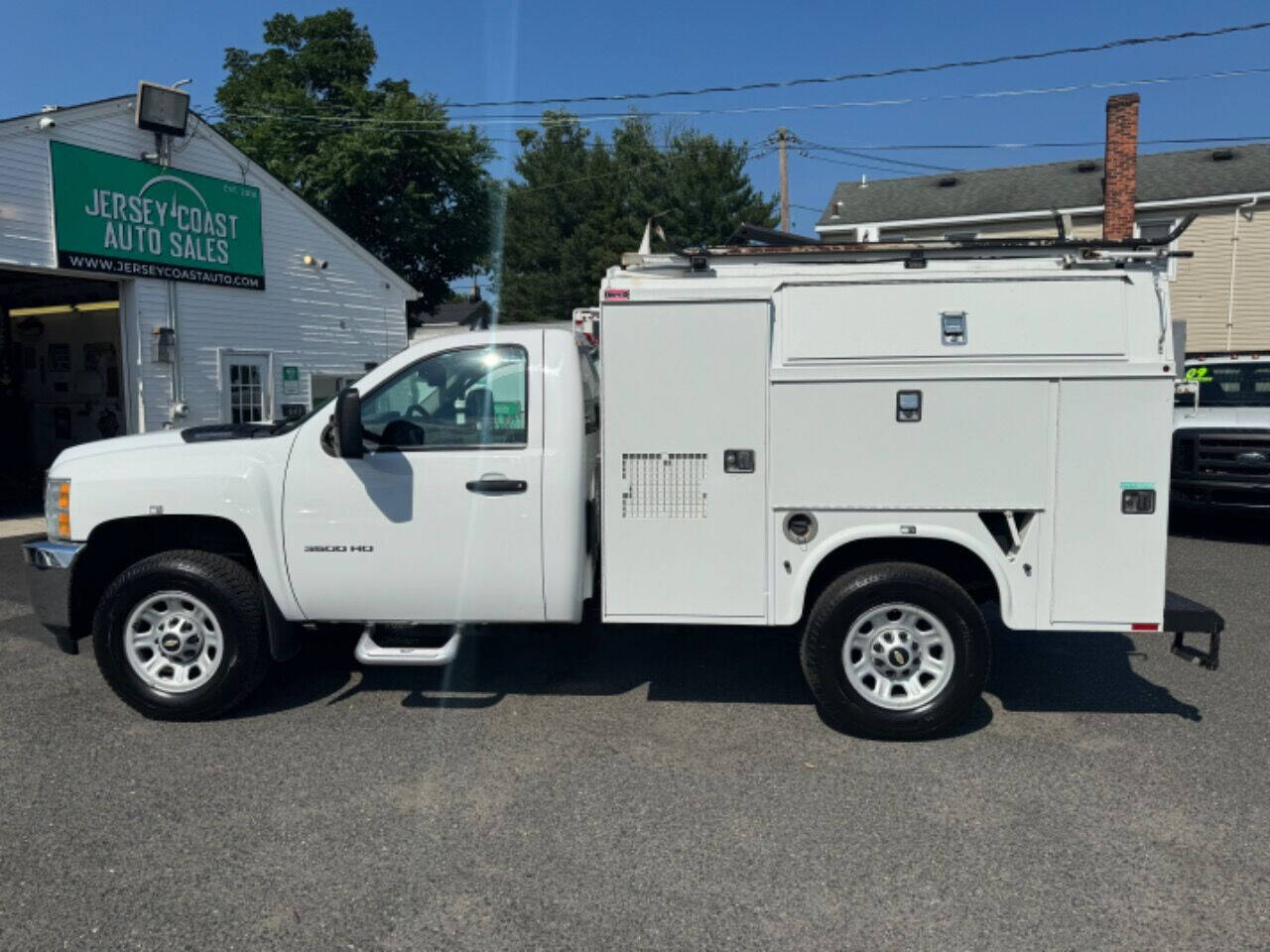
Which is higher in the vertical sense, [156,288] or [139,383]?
[156,288]

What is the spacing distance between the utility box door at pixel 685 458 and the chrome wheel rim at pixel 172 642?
2.14 m

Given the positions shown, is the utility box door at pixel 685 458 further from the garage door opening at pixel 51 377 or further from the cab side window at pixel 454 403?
the garage door opening at pixel 51 377

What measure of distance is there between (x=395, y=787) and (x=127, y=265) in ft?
39.9

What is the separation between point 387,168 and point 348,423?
931 inches

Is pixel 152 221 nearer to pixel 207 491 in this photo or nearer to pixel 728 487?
pixel 207 491

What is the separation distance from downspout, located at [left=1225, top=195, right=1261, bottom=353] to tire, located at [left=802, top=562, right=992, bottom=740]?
20985mm

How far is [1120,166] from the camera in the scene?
20.8m

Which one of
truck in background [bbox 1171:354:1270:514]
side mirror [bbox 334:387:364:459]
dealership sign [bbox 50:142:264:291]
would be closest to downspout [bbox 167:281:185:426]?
dealership sign [bbox 50:142:264:291]

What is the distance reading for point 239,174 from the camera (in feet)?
51.2

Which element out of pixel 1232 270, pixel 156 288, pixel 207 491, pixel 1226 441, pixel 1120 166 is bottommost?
pixel 207 491

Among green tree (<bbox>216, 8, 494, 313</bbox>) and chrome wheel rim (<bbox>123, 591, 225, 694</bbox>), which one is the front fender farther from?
green tree (<bbox>216, 8, 494, 313</bbox>)

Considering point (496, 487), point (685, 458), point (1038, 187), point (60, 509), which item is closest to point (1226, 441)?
point (685, 458)

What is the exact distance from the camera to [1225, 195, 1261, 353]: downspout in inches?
837

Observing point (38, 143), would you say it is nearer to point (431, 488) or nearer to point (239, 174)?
point (239, 174)
